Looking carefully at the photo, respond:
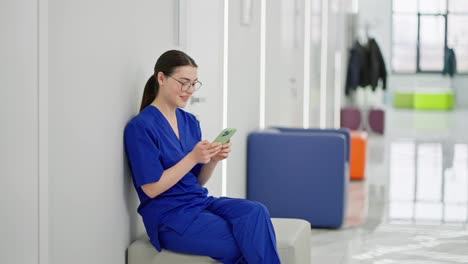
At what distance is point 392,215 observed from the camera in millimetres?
7402

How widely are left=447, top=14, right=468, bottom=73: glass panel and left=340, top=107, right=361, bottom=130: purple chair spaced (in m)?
8.73

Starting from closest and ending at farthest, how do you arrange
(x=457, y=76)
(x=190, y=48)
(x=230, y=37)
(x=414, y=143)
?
(x=190, y=48) → (x=230, y=37) → (x=414, y=143) → (x=457, y=76)

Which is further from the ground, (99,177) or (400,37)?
(400,37)

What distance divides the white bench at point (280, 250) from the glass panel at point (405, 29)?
64.6 ft

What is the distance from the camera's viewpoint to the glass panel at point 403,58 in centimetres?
2366

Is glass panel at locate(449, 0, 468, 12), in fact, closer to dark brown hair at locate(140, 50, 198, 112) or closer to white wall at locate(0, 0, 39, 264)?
dark brown hair at locate(140, 50, 198, 112)

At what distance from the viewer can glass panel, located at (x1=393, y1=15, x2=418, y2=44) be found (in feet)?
77.2

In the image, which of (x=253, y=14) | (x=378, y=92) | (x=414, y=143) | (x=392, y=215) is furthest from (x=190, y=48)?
(x=378, y=92)

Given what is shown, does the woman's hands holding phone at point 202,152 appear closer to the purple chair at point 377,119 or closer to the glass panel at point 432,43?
the purple chair at point 377,119

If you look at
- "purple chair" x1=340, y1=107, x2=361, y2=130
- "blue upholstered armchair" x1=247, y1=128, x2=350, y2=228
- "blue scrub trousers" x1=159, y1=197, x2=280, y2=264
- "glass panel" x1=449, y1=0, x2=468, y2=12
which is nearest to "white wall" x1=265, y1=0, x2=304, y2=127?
"blue upholstered armchair" x1=247, y1=128, x2=350, y2=228

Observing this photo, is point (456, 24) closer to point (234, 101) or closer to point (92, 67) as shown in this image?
point (234, 101)

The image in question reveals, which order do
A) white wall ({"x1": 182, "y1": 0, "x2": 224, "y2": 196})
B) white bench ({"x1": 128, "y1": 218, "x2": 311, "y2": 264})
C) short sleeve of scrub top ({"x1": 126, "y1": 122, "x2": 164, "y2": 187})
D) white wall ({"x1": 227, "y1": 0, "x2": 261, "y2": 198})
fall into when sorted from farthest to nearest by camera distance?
1. white wall ({"x1": 227, "y1": 0, "x2": 261, "y2": 198})
2. white wall ({"x1": 182, "y1": 0, "x2": 224, "y2": 196})
3. white bench ({"x1": 128, "y1": 218, "x2": 311, "y2": 264})
4. short sleeve of scrub top ({"x1": 126, "y1": 122, "x2": 164, "y2": 187})

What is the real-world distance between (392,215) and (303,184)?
3.63ft

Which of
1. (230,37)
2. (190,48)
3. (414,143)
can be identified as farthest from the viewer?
(414,143)
